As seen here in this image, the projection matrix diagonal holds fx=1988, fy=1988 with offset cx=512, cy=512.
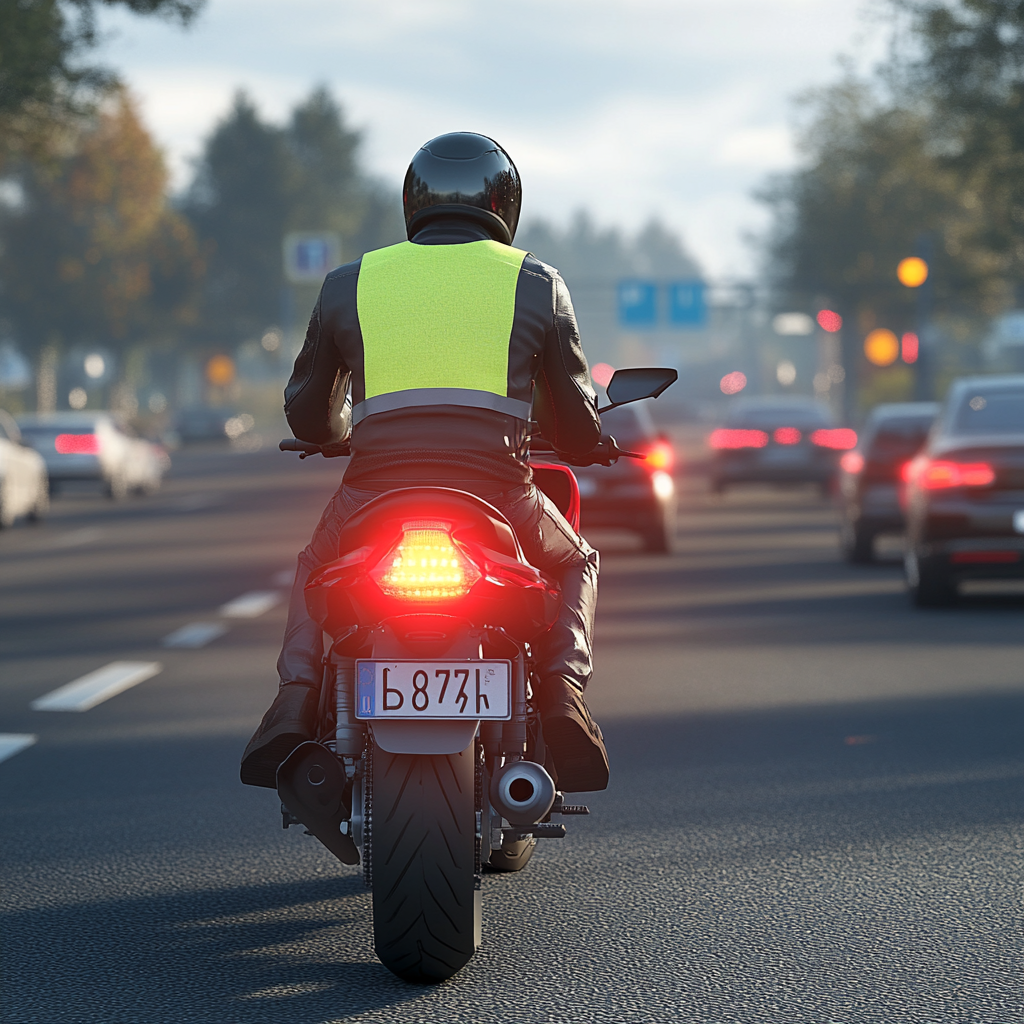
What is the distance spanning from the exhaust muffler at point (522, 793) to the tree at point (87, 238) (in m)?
81.0

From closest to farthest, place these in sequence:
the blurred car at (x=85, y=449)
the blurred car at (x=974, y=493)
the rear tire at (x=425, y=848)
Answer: the rear tire at (x=425, y=848) → the blurred car at (x=974, y=493) → the blurred car at (x=85, y=449)

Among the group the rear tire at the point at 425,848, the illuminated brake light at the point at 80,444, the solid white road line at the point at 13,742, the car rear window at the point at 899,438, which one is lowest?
the illuminated brake light at the point at 80,444

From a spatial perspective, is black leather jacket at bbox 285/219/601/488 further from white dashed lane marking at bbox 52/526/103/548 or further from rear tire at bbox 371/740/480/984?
white dashed lane marking at bbox 52/526/103/548

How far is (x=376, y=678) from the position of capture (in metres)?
4.47

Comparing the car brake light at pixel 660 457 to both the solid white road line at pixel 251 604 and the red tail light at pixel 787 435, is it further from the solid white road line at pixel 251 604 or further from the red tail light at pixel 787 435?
the red tail light at pixel 787 435

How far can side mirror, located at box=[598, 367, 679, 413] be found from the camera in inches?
206

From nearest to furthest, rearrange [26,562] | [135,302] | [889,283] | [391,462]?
[391,462] → [26,562] → [889,283] → [135,302]

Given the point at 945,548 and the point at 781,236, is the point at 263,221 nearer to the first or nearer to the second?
the point at 781,236

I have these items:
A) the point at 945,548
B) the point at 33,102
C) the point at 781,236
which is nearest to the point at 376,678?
the point at 945,548

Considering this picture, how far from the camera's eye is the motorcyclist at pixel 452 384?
4785mm

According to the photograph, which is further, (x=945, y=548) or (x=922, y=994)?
(x=945, y=548)

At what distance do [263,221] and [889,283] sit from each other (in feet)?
189

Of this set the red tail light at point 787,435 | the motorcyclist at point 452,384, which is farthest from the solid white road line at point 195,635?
the red tail light at point 787,435

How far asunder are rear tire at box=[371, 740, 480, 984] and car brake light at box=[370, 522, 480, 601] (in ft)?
1.20
